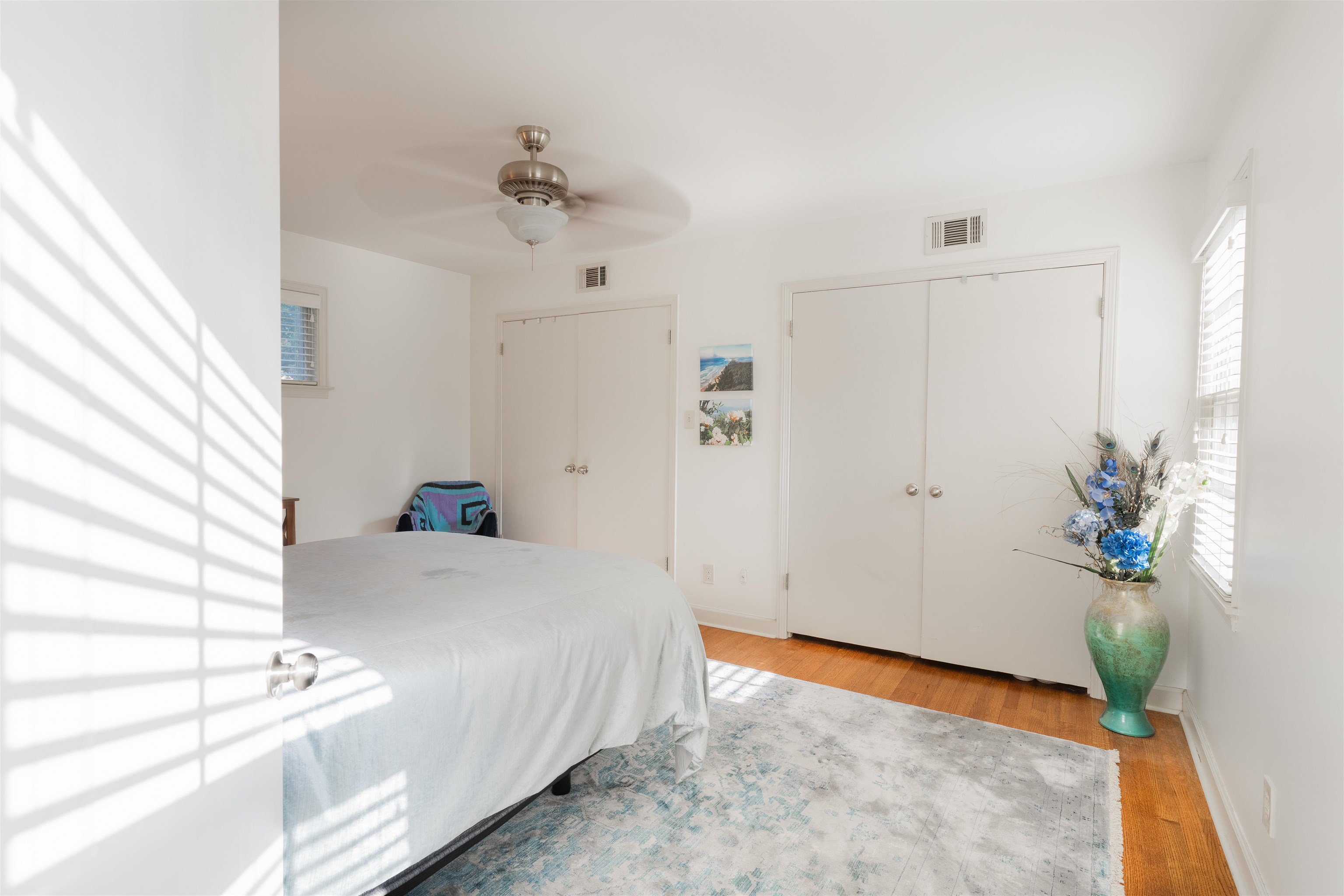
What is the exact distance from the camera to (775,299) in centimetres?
393

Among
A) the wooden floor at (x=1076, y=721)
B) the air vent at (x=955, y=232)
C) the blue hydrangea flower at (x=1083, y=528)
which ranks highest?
the air vent at (x=955, y=232)

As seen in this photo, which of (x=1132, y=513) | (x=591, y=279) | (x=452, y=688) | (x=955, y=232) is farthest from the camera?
(x=591, y=279)

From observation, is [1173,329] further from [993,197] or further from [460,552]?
[460,552]

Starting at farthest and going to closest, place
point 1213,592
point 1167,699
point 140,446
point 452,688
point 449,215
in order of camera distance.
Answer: point 449,215 < point 1167,699 < point 1213,592 < point 452,688 < point 140,446

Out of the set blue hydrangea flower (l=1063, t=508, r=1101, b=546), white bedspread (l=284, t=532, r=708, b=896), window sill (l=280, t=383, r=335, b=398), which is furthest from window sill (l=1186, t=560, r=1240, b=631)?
window sill (l=280, t=383, r=335, b=398)

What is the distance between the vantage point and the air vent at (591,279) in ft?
14.9

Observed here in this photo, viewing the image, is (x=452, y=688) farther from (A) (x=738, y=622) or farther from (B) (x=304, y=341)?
(B) (x=304, y=341)

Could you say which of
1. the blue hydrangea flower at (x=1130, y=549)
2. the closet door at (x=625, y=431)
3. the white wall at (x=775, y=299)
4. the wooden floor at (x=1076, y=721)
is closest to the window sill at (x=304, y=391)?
the white wall at (x=775, y=299)

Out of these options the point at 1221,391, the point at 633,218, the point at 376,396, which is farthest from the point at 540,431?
the point at 1221,391

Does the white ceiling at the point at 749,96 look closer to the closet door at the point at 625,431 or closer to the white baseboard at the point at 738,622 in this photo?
the closet door at the point at 625,431

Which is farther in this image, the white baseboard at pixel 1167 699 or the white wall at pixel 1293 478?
the white baseboard at pixel 1167 699

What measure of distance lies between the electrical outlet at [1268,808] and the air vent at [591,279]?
3.90 metres

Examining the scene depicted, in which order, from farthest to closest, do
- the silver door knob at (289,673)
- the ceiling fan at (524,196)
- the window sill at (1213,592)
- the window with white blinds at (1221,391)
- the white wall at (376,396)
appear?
the white wall at (376,396), the ceiling fan at (524,196), the window with white blinds at (1221,391), the window sill at (1213,592), the silver door knob at (289,673)

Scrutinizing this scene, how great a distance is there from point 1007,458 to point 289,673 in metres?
3.22
